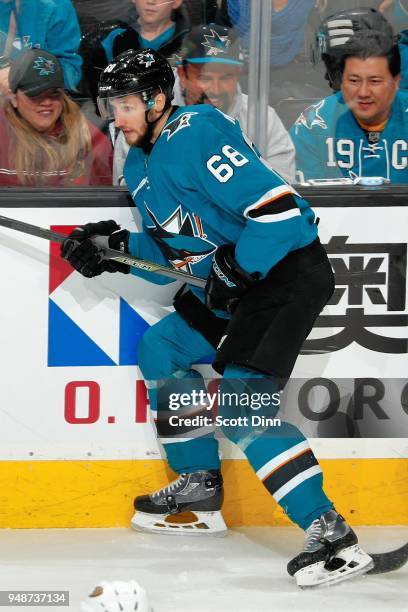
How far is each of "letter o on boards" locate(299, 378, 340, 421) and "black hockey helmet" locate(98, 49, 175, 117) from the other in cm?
91

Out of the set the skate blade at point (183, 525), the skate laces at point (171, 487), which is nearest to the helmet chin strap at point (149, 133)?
the skate laces at point (171, 487)

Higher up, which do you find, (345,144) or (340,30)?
(340,30)

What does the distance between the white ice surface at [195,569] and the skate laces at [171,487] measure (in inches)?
4.8

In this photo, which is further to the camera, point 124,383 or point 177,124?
point 124,383

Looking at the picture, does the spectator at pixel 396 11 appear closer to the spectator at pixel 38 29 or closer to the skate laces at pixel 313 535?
the spectator at pixel 38 29

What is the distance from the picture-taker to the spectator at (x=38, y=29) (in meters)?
2.98

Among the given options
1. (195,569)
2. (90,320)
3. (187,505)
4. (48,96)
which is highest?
(48,96)

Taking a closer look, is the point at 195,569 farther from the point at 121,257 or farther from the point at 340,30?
the point at 340,30

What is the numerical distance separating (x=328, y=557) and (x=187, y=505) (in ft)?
1.62

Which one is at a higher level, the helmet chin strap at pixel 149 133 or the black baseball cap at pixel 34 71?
the black baseball cap at pixel 34 71

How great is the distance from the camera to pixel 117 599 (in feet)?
7.50

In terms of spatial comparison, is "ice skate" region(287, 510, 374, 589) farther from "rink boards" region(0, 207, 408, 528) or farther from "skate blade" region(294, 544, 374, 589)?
"rink boards" region(0, 207, 408, 528)

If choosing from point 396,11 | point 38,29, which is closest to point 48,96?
point 38,29

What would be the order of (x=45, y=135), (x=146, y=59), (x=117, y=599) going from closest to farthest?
(x=117, y=599)
(x=146, y=59)
(x=45, y=135)
